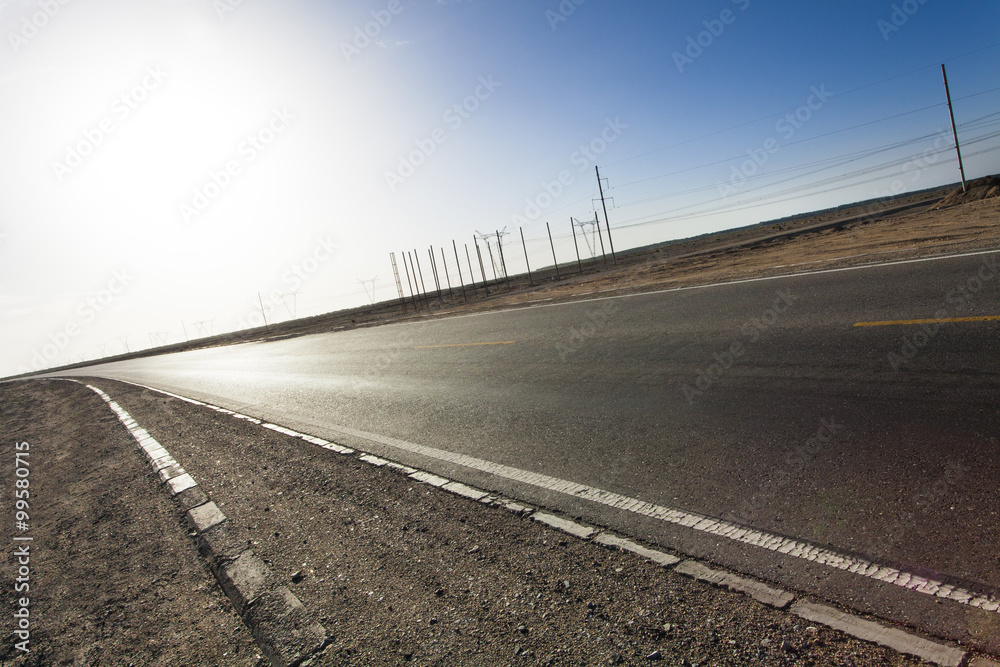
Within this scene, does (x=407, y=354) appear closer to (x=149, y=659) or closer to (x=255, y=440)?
(x=255, y=440)

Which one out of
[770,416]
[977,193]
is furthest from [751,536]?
[977,193]

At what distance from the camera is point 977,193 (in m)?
29.6

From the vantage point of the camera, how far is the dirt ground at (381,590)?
2371 mm

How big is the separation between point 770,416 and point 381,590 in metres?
3.40

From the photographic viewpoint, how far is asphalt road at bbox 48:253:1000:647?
114 inches

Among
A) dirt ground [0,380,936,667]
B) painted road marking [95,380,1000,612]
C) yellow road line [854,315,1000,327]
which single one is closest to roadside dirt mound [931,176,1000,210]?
yellow road line [854,315,1000,327]

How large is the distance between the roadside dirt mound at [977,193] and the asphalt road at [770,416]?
1067 inches

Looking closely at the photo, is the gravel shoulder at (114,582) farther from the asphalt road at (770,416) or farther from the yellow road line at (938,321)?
the yellow road line at (938,321)

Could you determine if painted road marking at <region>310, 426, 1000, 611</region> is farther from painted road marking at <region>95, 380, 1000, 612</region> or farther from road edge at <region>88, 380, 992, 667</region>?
road edge at <region>88, 380, 992, 667</region>

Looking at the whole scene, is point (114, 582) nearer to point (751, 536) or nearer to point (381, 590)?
point (381, 590)

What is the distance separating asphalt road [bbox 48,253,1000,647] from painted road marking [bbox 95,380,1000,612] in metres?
0.06

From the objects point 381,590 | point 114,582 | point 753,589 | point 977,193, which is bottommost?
point 753,589

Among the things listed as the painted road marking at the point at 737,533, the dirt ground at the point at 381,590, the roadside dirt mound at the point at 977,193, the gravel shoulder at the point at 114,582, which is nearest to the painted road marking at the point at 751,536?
the painted road marking at the point at 737,533

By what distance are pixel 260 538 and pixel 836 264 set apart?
10.6m
